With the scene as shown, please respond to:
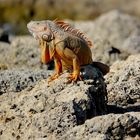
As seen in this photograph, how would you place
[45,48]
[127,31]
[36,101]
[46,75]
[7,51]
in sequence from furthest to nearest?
[127,31]
[7,51]
[46,75]
[45,48]
[36,101]

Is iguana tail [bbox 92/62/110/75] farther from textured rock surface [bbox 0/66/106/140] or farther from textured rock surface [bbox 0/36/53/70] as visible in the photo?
textured rock surface [bbox 0/36/53/70]

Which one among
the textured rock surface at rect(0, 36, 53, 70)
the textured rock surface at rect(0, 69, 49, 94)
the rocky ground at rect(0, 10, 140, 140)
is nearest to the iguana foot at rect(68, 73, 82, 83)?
the rocky ground at rect(0, 10, 140, 140)

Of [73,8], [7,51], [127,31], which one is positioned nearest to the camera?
[7,51]

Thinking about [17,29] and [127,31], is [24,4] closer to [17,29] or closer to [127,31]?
[17,29]

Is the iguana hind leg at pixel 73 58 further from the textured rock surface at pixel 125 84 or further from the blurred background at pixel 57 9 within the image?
the blurred background at pixel 57 9

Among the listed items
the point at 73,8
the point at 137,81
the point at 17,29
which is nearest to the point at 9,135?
the point at 137,81

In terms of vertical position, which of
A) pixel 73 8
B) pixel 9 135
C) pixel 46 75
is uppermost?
pixel 73 8

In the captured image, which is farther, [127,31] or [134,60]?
[127,31]

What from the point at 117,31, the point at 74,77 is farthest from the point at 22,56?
the point at 117,31
